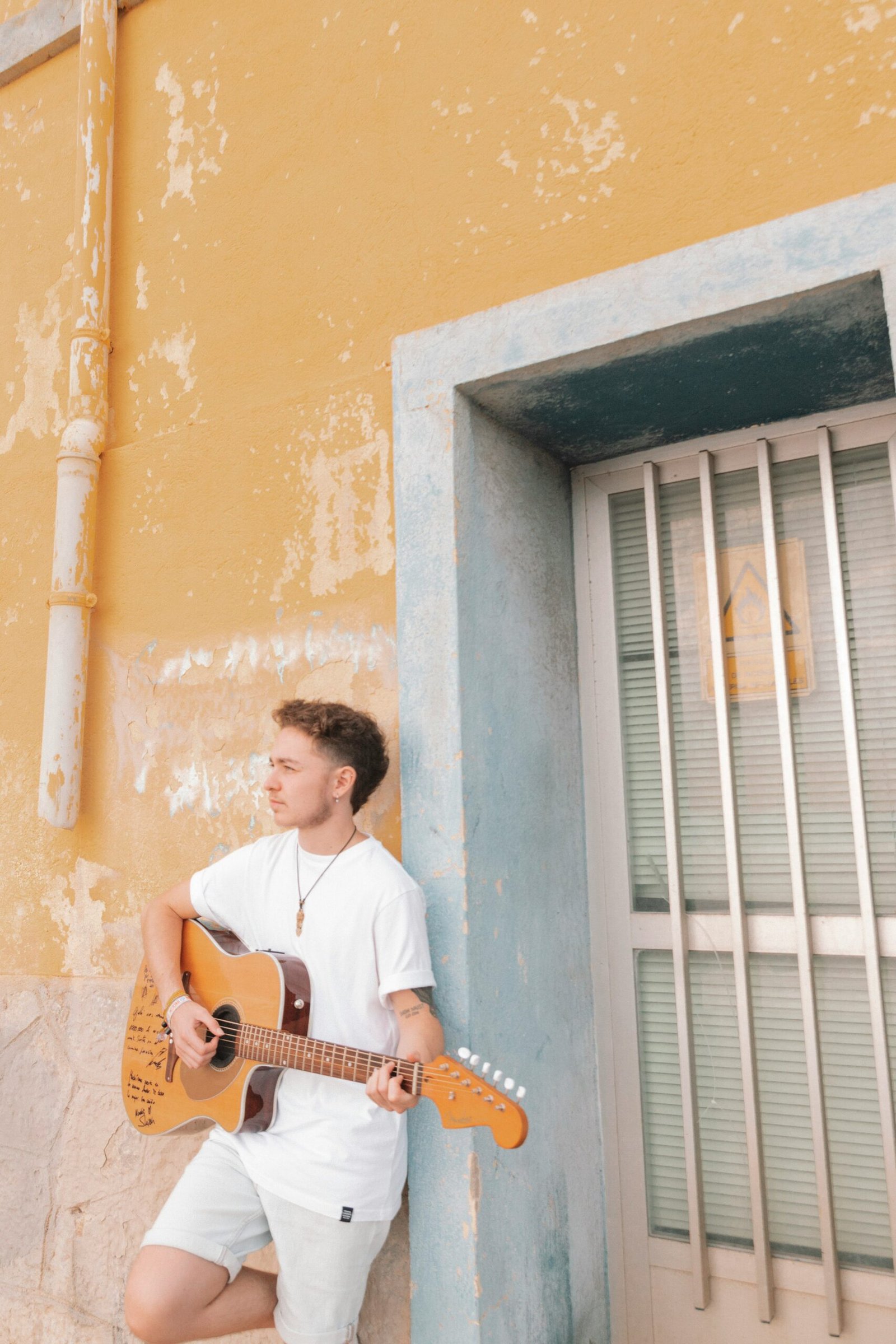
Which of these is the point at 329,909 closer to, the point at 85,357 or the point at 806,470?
the point at 806,470

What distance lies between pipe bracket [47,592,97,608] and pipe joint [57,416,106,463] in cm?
45

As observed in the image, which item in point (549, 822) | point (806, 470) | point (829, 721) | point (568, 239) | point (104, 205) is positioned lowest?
point (549, 822)

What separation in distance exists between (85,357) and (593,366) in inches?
70.4

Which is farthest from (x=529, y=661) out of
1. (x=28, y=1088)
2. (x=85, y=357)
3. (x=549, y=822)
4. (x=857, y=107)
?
(x=28, y=1088)

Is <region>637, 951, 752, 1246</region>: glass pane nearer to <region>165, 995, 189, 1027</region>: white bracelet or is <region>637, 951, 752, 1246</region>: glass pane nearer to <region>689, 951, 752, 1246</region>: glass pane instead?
<region>689, 951, 752, 1246</region>: glass pane

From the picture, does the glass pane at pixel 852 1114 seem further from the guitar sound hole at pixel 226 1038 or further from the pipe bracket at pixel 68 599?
the pipe bracket at pixel 68 599

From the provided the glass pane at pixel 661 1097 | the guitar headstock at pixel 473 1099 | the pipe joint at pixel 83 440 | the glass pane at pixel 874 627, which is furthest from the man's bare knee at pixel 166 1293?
the pipe joint at pixel 83 440

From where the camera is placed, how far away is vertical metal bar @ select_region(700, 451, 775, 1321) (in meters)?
2.46

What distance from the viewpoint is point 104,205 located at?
346 centimetres

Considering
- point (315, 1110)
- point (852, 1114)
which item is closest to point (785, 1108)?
point (852, 1114)

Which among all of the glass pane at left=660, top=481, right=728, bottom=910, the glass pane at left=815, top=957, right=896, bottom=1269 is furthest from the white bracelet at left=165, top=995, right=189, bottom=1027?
the glass pane at left=815, top=957, right=896, bottom=1269

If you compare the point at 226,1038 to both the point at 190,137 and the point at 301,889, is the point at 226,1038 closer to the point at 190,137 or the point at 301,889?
the point at 301,889

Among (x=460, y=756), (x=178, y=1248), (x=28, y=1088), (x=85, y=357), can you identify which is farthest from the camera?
(x=85, y=357)

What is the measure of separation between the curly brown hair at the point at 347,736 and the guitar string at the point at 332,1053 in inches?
21.7
